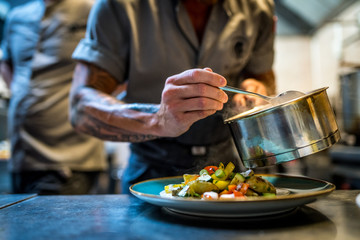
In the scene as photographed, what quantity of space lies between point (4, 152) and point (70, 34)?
5.81 ft

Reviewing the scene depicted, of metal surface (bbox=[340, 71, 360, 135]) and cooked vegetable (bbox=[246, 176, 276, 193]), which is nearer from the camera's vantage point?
cooked vegetable (bbox=[246, 176, 276, 193])

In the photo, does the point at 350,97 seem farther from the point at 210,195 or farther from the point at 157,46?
the point at 210,195

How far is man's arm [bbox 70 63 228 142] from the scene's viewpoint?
2.85 ft

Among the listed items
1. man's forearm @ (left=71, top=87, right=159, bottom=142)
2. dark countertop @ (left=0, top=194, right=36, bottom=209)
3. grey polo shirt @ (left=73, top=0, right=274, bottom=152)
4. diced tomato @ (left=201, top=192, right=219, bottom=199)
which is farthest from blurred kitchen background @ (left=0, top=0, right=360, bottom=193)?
diced tomato @ (left=201, top=192, right=219, bottom=199)

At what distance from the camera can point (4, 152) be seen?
123 inches

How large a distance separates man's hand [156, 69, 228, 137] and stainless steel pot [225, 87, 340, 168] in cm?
Result: 9

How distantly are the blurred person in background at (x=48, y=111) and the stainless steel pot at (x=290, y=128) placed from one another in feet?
4.41

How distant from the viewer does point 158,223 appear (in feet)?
2.18

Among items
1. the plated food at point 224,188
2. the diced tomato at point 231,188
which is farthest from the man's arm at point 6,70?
the diced tomato at point 231,188

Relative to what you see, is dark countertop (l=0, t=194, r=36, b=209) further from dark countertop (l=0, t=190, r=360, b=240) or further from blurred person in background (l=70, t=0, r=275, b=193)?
blurred person in background (l=70, t=0, r=275, b=193)

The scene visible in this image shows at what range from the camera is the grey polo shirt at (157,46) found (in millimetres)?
1299

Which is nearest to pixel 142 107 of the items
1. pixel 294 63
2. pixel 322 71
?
pixel 322 71

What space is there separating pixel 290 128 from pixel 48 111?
5.07ft

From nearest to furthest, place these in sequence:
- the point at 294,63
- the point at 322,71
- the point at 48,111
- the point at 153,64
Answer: the point at 153,64
the point at 48,111
the point at 322,71
the point at 294,63
